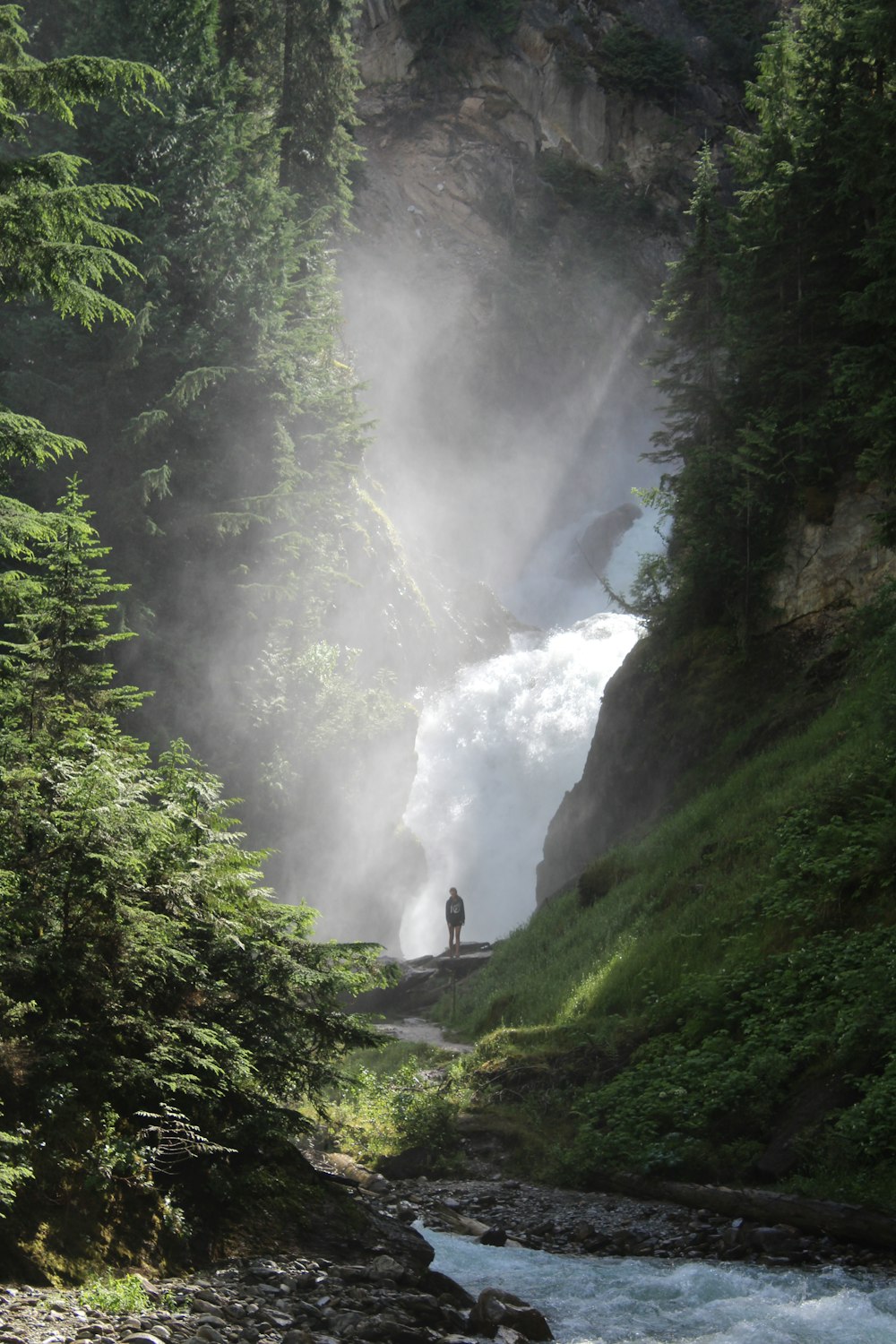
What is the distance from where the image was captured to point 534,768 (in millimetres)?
40594

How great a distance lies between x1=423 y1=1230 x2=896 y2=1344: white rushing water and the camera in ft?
19.6

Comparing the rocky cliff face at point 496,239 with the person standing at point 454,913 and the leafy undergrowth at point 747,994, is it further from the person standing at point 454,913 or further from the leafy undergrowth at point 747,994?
the leafy undergrowth at point 747,994

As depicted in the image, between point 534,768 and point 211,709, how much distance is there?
18.6m

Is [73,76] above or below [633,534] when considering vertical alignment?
below

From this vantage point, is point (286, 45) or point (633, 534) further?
point (633, 534)

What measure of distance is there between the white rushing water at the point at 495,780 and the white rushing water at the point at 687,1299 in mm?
29109

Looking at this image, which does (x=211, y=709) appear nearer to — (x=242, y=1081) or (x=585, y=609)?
(x=242, y=1081)

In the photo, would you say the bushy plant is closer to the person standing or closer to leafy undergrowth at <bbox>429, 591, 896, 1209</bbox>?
leafy undergrowth at <bbox>429, 591, 896, 1209</bbox>

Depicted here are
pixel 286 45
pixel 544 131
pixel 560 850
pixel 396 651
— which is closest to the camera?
pixel 560 850

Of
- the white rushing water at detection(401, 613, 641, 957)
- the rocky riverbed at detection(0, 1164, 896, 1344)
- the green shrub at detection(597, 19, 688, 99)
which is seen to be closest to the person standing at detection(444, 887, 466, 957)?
the rocky riverbed at detection(0, 1164, 896, 1344)

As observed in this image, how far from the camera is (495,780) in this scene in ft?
133

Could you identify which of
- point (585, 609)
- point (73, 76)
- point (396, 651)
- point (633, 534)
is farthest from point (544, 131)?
point (73, 76)

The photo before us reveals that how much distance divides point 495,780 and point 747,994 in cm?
3101

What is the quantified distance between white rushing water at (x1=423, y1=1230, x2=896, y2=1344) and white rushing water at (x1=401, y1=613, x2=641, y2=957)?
29109 millimetres
